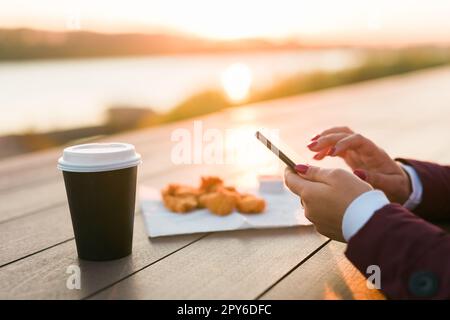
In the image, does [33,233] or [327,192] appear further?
[33,233]

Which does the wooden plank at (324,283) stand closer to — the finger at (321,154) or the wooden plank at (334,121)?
the finger at (321,154)

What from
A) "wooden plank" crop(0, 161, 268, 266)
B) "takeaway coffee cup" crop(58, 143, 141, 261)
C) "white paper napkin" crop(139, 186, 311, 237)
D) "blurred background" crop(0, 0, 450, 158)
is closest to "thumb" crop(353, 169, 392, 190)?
"white paper napkin" crop(139, 186, 311, 237)

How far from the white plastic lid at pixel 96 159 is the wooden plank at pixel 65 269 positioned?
16 cm

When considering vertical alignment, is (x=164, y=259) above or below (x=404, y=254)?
below

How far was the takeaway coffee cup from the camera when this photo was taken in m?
0.84

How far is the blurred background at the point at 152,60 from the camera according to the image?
11.6 ft

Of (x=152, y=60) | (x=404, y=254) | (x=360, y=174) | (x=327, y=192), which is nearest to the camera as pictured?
(x=404, y=254)

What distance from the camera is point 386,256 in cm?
71

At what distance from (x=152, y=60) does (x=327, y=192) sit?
450 cm

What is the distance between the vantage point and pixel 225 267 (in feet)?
2.79

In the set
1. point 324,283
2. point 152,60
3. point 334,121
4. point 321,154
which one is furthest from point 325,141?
point 152,60

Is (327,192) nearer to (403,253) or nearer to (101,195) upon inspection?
(403,253)

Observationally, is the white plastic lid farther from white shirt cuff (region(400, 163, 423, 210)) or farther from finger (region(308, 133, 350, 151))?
white shirt cuff (region(400, 163, 423, 210))
